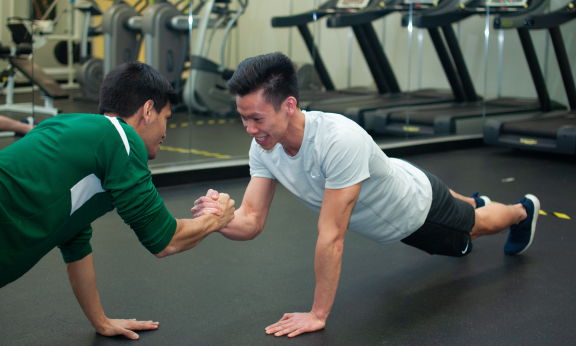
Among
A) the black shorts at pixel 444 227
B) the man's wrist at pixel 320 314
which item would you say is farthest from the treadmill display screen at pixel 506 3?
the man's wrist at pixel 320 314

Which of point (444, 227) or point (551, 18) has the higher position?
point (551, 18)

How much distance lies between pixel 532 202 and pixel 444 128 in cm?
338

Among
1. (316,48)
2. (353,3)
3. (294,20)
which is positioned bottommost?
(316,48)

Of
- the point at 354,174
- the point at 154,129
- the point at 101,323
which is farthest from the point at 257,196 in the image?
the point at 101,323

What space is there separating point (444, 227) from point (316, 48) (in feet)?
13.4

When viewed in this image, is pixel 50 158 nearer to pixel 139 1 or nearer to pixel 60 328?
pixel 60 328

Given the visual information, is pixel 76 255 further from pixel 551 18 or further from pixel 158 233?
pixel 551 18

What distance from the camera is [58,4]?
6035mm

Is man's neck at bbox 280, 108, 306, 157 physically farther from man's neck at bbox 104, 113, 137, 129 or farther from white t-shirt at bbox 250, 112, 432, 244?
man's neck at bbox 104, 113, 137, 129

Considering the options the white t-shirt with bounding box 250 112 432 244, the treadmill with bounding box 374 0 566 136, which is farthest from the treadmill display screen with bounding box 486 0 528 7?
the white t-shirt with bounding box 250 112 432 244

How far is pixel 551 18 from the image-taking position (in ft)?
18.5

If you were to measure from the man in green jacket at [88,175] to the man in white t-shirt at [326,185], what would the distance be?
1.09 feet

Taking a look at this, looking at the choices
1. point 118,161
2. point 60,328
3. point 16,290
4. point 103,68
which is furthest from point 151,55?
point 118,161

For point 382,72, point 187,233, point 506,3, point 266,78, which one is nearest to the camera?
point 187,233
